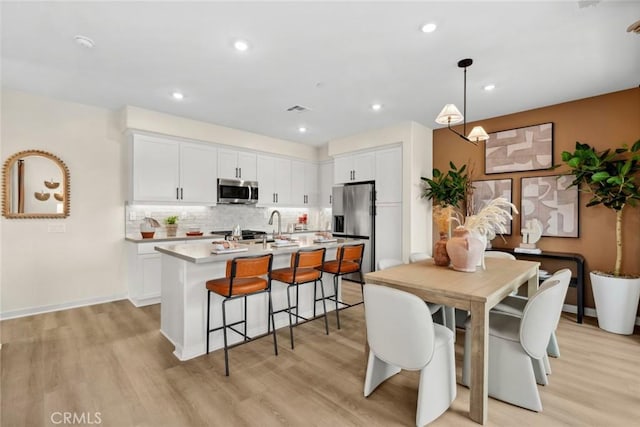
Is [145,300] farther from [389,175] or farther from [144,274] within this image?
[389,175]

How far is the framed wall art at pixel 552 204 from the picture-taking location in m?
3.92

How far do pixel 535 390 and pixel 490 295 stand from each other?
78 cm

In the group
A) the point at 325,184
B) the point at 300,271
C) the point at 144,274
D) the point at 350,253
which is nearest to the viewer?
the point at 300,271

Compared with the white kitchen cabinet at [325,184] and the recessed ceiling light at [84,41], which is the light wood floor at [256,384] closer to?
the recessed ceiling light at [84,41]

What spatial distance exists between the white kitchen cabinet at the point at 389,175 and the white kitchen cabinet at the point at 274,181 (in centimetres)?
195

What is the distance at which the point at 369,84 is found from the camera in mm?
3469

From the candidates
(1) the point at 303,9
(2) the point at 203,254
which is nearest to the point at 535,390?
(2) the point at 203,254

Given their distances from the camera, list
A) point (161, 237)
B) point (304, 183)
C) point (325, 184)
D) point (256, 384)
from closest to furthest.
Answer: point (256, 384), point (161, 237), point (304, 183), point (325, 184)

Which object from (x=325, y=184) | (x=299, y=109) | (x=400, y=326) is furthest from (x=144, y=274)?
(x=325, y=184)

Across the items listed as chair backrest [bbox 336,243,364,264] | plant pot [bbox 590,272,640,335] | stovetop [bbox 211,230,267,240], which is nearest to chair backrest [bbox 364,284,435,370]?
chair backrest [bbox 336,243,364,264]

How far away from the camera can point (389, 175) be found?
5.13m

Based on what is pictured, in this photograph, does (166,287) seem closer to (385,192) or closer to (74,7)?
(74,7)

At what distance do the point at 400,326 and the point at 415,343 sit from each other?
0.12 m

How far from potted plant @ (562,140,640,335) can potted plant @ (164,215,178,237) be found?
17.6 feet
